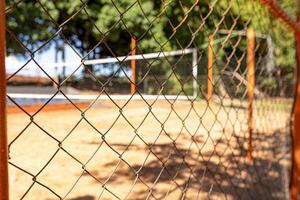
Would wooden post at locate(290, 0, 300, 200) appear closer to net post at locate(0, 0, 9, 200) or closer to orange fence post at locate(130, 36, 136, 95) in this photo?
orange fence post at locate(130, 36, 136, 95)

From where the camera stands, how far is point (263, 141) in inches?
185

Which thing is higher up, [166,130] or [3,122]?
[3,122]

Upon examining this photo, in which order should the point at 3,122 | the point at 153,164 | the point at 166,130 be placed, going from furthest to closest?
the point at 153,164
the point at 166,130
the point at 3,122

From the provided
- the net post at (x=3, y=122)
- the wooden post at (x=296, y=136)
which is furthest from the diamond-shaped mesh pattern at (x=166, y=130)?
the net post at (x=3, y=122)

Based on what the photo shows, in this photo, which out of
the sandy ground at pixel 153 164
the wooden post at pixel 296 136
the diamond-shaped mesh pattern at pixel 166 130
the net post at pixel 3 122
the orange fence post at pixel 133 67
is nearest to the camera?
the net post at pixel 3 122

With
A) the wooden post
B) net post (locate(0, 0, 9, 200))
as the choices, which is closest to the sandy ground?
the wooden post

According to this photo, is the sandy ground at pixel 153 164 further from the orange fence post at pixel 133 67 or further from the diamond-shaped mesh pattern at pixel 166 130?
the orange fence post at pixel 133 67

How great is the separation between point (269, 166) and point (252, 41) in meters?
1.12

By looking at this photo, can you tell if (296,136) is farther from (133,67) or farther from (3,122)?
(3,122)

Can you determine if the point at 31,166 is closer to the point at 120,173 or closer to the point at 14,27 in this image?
the point at 120,173

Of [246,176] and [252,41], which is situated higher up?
[252,41]

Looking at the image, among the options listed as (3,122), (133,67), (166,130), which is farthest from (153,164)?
(3,122)

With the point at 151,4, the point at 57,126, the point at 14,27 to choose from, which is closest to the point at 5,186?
the point at 151,4

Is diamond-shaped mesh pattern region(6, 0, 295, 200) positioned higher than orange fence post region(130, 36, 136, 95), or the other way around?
orange fence post region(130, 36, 136, 95)
